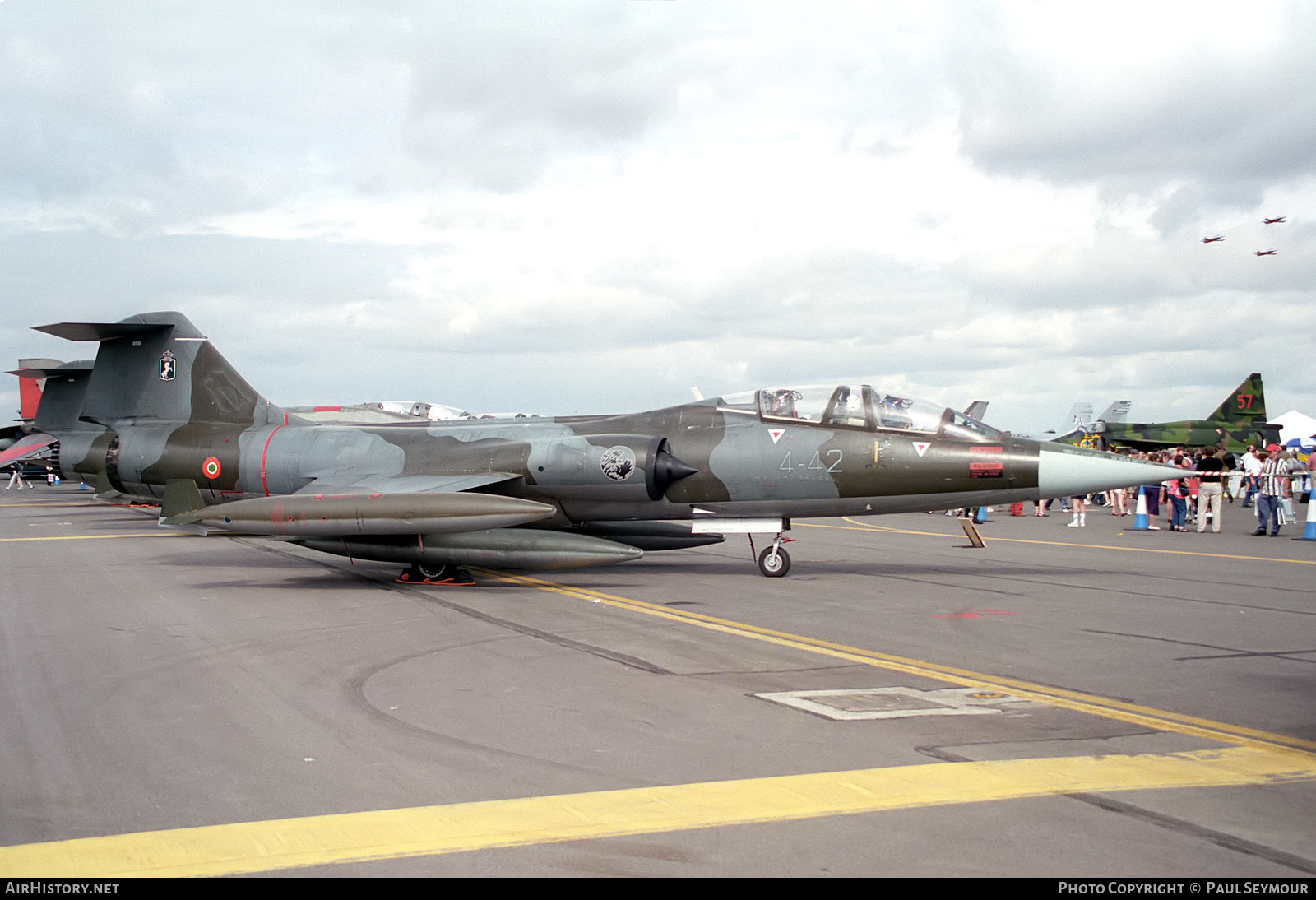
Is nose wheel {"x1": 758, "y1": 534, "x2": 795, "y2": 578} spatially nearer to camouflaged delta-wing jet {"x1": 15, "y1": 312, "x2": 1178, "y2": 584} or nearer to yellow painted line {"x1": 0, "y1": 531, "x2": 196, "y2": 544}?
camouflaged delta-wing jet {"x1": 15, "y1": 312, "x2": 1178, "y2": 584}

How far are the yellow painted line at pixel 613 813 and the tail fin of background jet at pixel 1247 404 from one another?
52441 millimetres

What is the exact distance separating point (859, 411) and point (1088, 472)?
2.86 metres

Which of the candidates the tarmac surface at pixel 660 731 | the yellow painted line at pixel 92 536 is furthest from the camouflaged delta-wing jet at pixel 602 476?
the yellow painted line at pixel 92 536

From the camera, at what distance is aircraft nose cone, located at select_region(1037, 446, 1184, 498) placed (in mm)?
12391

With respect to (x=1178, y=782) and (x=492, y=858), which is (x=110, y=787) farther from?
(x=1178, y=782)

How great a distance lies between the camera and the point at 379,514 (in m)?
12.3

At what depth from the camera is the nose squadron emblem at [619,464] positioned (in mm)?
13281

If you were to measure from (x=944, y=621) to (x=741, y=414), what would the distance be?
15.9 ft

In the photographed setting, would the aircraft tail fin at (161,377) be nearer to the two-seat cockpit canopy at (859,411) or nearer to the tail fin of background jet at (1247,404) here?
the two-seat cockpit canopy at (859,411)

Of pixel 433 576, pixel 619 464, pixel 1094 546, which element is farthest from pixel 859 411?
pixel 1094 546

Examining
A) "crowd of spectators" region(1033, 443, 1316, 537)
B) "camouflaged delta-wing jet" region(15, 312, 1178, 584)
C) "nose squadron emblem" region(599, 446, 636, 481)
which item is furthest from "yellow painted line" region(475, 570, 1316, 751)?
"crowd of spectators" region(1033, 443, 1316, 537)

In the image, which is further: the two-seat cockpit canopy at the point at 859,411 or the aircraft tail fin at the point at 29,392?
the aircraft tail fin at the point at 29,392

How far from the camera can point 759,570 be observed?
46.6 ft

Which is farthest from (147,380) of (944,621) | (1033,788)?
(1033,788)
